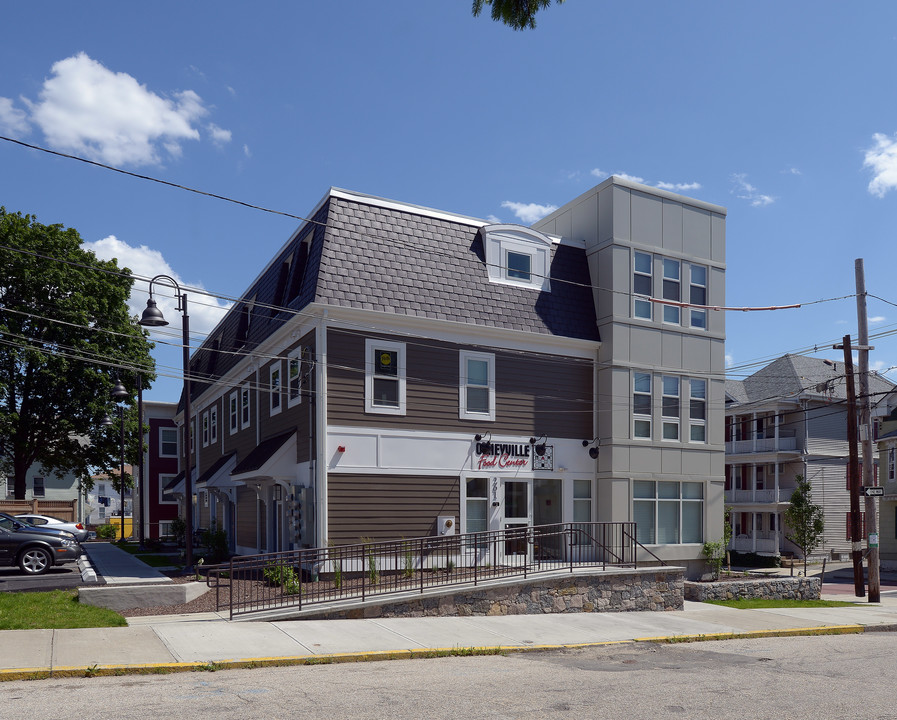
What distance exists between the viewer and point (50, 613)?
558 inches

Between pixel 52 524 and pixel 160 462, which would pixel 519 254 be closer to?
pixel 52 524

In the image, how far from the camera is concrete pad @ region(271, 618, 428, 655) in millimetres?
12471

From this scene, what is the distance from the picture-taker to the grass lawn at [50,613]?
13.3 meters

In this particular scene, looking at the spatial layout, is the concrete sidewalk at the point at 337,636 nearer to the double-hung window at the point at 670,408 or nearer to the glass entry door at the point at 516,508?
the glass entry door at the point at 516,508

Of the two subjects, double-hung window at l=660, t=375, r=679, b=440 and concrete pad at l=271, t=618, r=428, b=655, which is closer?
concrete pad at l=271, t=618, r=428, b=655

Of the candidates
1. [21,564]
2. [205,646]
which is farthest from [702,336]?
[21,564]

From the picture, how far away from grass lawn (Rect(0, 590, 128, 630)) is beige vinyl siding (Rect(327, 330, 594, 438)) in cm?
661

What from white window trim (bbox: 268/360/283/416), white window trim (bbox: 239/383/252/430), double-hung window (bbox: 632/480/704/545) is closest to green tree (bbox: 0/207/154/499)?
white window trim (bbox: 239/383/252/430)

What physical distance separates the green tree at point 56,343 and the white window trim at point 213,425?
7.49 metres

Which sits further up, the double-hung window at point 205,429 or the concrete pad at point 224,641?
the double-hung window at point 205,429

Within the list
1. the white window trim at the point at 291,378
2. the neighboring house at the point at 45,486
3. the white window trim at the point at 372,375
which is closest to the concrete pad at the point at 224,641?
the white window trim at the point at 372,375

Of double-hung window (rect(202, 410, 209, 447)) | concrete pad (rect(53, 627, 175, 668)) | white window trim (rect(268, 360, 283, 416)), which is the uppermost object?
white window trim (rect(268, 360, 283, 416))

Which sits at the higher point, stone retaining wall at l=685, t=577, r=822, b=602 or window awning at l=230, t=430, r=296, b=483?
window awning at l=230, t=430, r=296, b=483

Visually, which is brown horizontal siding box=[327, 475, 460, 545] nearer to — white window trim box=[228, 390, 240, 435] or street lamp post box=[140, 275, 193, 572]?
street lamp post box=[140, 275, 193, 572]
